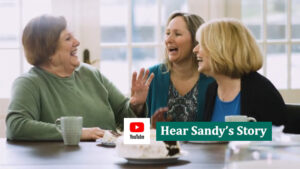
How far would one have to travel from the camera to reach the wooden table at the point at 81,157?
140 centimetres

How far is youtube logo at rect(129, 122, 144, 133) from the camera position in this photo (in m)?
1.45

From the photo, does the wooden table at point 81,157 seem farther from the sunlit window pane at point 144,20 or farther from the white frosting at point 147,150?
the sunlit window pane at point 144,20

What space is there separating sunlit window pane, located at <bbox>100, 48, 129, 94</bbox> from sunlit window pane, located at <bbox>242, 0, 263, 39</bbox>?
2.50ft

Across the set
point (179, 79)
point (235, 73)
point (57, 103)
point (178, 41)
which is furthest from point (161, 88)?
point (57, 103)

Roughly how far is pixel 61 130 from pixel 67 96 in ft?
1.47

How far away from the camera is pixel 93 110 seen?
237 centimetres

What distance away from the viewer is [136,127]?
1.45 meters

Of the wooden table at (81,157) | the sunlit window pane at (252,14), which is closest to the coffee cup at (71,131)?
the wooden table at (81,157)

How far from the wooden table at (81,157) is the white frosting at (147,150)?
0.03m

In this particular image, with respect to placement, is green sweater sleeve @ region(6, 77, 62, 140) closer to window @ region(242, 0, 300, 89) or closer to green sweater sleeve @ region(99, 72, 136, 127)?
green sweater sleeve @ region(99, 72, 136, 127)

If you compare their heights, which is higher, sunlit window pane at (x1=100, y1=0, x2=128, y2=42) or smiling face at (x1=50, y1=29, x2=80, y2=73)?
sunlit window pane at (x1=100, y1=0, x2=128, y2=42)

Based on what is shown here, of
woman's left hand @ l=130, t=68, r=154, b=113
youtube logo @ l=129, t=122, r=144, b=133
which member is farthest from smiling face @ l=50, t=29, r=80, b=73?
youtube logo @ l=129, t=122, r=144, b=133

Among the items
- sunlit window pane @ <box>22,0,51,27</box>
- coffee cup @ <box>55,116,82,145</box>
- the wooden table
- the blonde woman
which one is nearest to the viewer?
the wooden table

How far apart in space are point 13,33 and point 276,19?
159 cm
